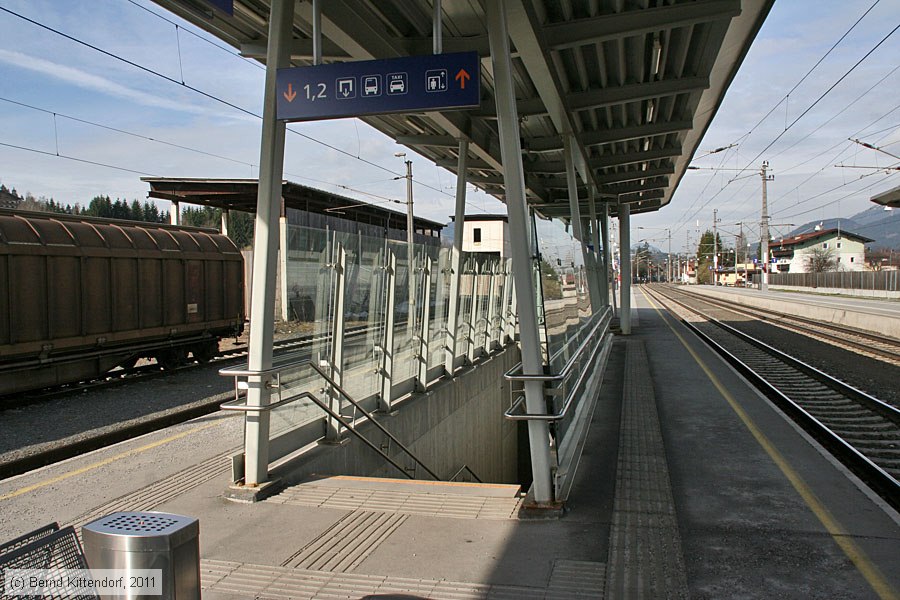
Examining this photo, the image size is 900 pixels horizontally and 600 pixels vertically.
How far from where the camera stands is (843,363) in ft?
51.7

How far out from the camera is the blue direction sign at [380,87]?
511 centimetres

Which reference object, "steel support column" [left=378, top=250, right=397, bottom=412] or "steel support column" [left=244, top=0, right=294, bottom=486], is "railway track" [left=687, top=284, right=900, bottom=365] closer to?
"steel support column" [left=378, top=250, right=397, bottom=412]

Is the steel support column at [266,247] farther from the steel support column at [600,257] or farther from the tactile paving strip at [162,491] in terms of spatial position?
the steel support column at [600,257]

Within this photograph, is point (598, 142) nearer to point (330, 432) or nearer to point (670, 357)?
point (670, 357)

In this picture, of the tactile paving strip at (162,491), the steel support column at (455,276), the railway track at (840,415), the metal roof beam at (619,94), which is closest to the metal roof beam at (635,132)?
the metal roof beam at (619,94)

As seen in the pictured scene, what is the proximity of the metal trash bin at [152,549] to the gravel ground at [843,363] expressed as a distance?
36.5ft

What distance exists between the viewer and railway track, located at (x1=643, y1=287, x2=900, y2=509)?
23.4 ft

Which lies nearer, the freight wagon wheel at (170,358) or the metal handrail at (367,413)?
the metal handrail at (367,413)

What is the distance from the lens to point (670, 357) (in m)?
16.0

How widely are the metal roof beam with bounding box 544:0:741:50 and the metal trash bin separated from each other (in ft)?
23.3

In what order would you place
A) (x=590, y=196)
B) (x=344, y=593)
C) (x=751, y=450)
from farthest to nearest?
(x=590, y=196) < (x=751, y=450) < (x=344, y=593)

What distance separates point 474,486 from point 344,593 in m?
2.47

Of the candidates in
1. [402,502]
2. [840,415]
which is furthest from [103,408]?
[840,415]

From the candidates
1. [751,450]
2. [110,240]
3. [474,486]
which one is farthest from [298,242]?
[110,240]
